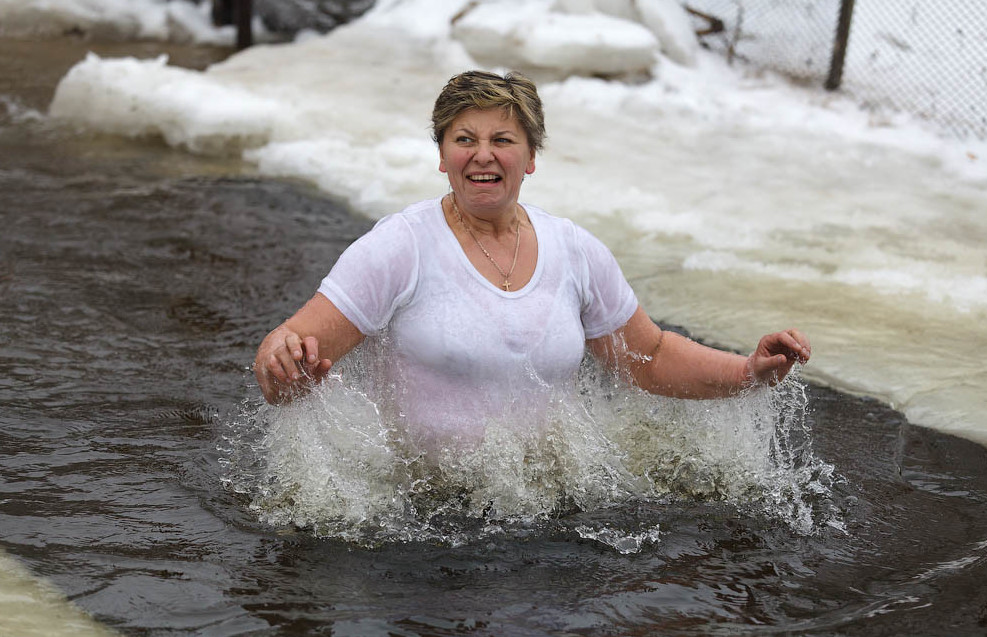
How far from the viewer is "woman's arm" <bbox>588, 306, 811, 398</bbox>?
3.79 metres

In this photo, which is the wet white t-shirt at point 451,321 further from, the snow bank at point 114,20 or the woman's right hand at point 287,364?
the snow bank at point 114,20

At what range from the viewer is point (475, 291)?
3529mm

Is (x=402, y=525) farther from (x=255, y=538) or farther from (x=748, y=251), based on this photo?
(x=748, y=251)

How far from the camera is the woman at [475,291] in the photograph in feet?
11.3

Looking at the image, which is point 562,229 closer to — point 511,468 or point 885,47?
point 511,468

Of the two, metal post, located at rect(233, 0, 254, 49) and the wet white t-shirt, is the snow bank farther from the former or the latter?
the wet white t-shirt

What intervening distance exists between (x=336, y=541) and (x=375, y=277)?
831 mm

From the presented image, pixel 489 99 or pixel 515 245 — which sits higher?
pixel 489 99

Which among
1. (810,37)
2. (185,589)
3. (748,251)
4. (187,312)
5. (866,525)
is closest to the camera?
(185,589)

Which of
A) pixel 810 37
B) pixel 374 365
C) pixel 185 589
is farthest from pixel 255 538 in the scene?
pixel 810 37

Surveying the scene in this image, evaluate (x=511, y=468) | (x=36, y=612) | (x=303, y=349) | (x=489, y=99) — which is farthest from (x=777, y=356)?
(x=36, y=612)

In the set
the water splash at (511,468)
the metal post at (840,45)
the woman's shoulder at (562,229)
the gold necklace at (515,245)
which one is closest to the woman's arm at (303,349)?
the water splash at (511,468)

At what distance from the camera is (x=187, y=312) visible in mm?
5586

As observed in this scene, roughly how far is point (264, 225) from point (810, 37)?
19.2ft
